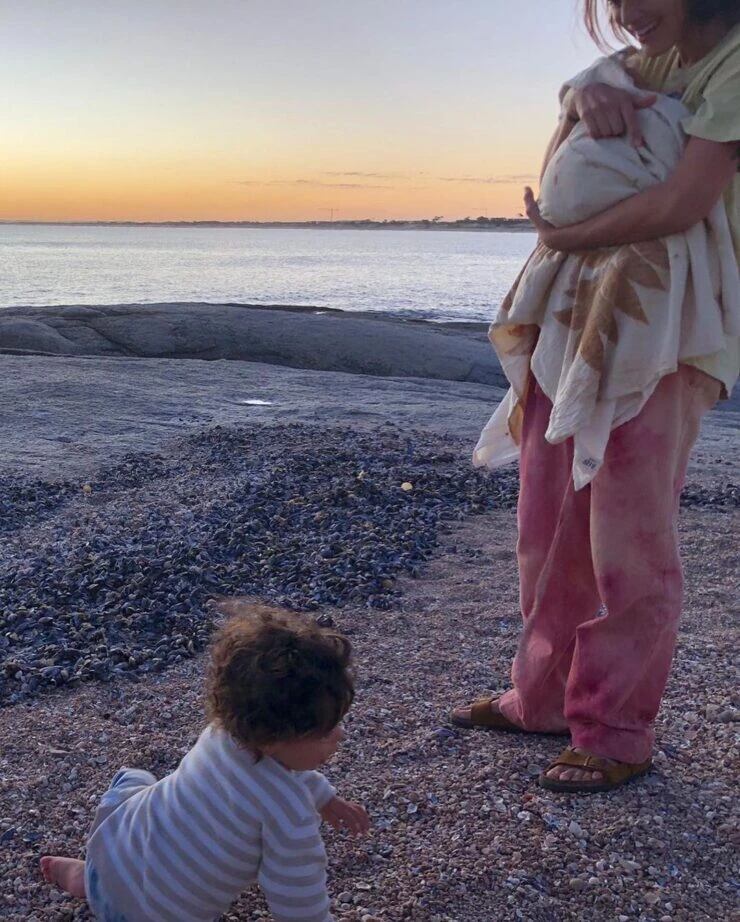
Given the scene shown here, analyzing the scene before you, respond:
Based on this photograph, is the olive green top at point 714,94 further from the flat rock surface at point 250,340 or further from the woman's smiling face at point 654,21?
the flat rock surface at point 250,340

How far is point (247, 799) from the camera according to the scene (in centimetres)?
193

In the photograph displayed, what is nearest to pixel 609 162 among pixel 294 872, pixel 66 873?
pixel 294 872

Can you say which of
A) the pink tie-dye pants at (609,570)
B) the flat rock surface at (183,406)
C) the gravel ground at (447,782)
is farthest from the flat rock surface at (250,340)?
the pink tie-dye pants at (609,570)

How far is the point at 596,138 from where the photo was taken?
2.49 meters

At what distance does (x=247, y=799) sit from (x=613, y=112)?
6.07ft

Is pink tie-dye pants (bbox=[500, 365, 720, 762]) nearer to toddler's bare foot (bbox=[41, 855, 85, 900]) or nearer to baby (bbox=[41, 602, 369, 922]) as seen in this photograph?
baby (bbox=[41, 602, 369, 922])

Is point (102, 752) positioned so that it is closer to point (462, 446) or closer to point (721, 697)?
point (721, 697)

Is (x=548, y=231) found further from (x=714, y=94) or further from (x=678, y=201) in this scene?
(x=714, y=94)

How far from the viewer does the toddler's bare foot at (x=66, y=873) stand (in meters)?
2.18

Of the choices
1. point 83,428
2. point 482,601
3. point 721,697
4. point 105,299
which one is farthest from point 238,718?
point 105,299

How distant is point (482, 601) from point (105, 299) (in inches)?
1328

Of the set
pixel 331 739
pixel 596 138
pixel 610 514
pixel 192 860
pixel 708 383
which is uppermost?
pixel 596 138

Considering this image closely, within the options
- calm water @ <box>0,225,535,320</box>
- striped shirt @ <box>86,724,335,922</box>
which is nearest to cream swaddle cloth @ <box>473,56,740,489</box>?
striped shirt @ <box>86,724,335,922</box>

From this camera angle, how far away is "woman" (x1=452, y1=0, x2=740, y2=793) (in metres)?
2.33
